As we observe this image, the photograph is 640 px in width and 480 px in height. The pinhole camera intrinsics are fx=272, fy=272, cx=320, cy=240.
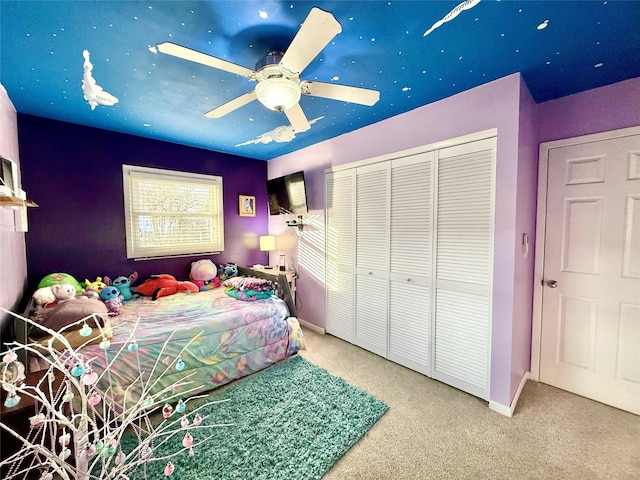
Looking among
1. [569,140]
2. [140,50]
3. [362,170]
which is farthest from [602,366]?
[140,50]

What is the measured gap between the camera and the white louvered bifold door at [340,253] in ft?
10.0

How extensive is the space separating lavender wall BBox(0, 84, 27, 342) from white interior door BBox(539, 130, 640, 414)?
4.10 metres

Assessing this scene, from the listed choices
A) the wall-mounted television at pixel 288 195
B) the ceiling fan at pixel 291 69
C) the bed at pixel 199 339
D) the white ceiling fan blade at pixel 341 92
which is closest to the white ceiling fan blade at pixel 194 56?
the ceiling fan at pixel 291 69

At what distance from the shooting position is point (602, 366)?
213cm

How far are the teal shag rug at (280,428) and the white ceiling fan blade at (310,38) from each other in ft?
7.27

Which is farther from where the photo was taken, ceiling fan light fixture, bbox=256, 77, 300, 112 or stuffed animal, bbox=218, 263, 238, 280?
stuffed animal, bbox=218, 263, 238, 280

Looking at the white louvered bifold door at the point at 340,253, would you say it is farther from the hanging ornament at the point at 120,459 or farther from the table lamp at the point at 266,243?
the hanging ornament at the point at 120,459

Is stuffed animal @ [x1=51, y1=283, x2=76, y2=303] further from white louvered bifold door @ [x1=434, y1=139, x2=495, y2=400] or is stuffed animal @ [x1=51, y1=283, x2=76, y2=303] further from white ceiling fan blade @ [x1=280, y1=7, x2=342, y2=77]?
white louvered bifold door @ [x1=434, y1=139, x2=495, y2=400]

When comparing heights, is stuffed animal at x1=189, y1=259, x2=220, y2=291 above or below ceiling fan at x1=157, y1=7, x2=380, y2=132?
below

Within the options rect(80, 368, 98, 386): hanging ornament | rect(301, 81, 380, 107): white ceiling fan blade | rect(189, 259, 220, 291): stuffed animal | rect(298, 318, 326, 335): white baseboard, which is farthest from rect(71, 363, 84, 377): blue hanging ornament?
rect(298, 318, 326, 335): white baseboard

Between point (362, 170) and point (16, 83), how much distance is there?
9.28 feet

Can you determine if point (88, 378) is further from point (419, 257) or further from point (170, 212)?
point (170, 212)

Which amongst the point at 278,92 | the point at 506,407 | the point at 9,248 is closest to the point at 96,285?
the point at 9,248

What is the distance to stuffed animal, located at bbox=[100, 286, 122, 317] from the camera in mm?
2447
